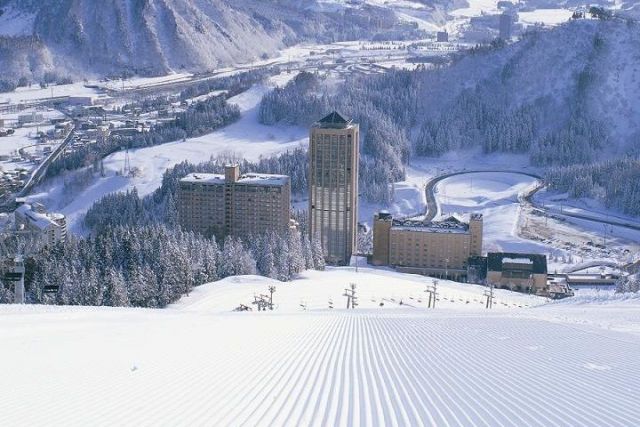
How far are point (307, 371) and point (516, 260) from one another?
2418 centimetres

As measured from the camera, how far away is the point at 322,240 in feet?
125

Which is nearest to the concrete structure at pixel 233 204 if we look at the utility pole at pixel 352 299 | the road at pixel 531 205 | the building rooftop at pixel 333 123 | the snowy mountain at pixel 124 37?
the building rooftop at pixel 333 123

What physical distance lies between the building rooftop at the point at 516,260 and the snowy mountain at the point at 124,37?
6095cm

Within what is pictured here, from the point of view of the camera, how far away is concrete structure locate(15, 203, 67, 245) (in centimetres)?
3622

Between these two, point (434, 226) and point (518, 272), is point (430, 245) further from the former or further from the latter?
point (518, 272)

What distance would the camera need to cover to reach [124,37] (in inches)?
3600

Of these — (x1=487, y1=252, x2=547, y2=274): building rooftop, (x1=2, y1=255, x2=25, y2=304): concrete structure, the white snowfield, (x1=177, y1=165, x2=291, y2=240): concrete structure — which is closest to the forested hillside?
(x1=177, y1=165, x2=291, y2=240): concrete structure

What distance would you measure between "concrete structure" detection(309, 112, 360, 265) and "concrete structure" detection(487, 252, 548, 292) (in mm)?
7134

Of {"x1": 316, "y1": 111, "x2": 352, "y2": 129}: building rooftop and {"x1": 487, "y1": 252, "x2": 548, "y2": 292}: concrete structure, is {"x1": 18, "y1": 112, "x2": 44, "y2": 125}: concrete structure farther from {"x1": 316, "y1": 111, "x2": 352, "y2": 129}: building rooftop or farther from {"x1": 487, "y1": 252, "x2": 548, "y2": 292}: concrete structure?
{"x1": 487, "y1": 252, "x2": 548, "y2": 292}: concrete structure

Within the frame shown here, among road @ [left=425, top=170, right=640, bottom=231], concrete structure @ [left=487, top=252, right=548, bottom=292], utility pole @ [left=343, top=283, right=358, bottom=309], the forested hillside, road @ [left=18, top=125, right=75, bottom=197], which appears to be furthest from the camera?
the forested hillside

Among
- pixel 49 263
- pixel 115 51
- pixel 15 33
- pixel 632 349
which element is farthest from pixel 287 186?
pixel 15 33

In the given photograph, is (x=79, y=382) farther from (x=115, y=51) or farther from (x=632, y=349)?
(x=115, y=51)

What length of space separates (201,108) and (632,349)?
53.4 meters

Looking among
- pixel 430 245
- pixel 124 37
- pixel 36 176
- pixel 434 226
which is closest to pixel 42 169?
pixel 36 176
